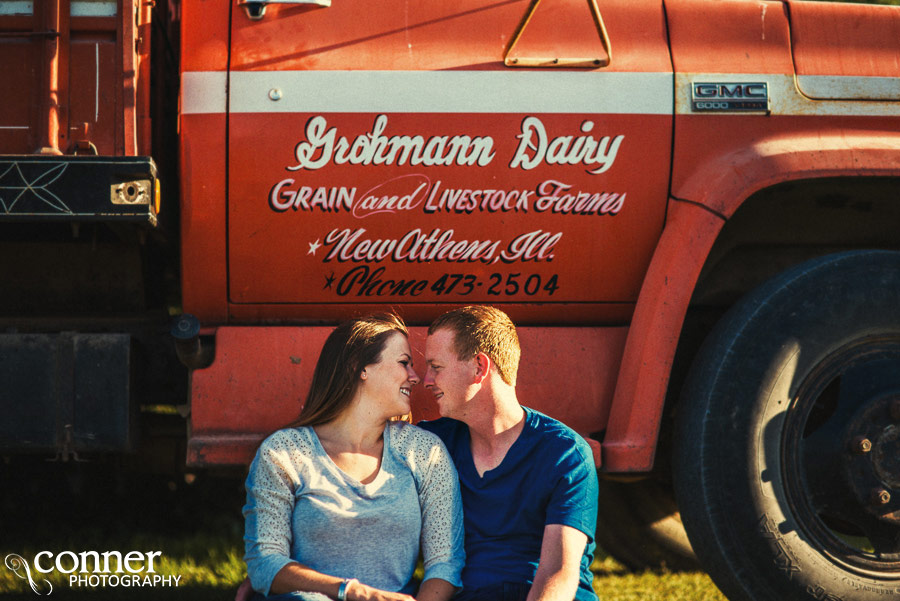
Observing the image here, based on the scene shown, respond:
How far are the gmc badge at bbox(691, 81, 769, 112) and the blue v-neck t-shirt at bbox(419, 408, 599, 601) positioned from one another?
121 cm

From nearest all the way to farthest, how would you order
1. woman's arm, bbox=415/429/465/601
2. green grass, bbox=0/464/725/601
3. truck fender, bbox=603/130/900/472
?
woman's arm, bbox=415/429/465/601
truck fender, bbox=603/130/900/472
green grass, bbox=0/464/725/601

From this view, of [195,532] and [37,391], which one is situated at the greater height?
[37,391]

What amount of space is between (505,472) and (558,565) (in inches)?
12.4

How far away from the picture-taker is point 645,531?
400 centimetres

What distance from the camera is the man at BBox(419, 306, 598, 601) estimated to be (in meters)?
2.35

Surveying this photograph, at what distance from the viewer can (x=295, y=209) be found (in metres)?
2.77

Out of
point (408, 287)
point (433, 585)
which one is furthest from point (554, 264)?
point (433, 585)

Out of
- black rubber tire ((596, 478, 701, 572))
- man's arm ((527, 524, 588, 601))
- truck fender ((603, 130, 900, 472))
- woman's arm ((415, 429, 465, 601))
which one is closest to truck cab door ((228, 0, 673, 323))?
truck fender ((603, 130, 900, 472))

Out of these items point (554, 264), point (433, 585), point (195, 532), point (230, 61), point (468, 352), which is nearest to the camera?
point (433, 585)

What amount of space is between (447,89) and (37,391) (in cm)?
166

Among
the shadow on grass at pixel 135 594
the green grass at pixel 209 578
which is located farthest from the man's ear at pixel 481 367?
the shadow on grass at pixel 135 594

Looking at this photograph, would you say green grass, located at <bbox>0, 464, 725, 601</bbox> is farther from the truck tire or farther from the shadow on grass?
the truck tire

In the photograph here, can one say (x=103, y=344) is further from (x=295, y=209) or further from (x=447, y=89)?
(x=447, y=89)

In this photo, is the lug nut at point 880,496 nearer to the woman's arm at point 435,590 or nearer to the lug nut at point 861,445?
the lug nut at point 861,445
